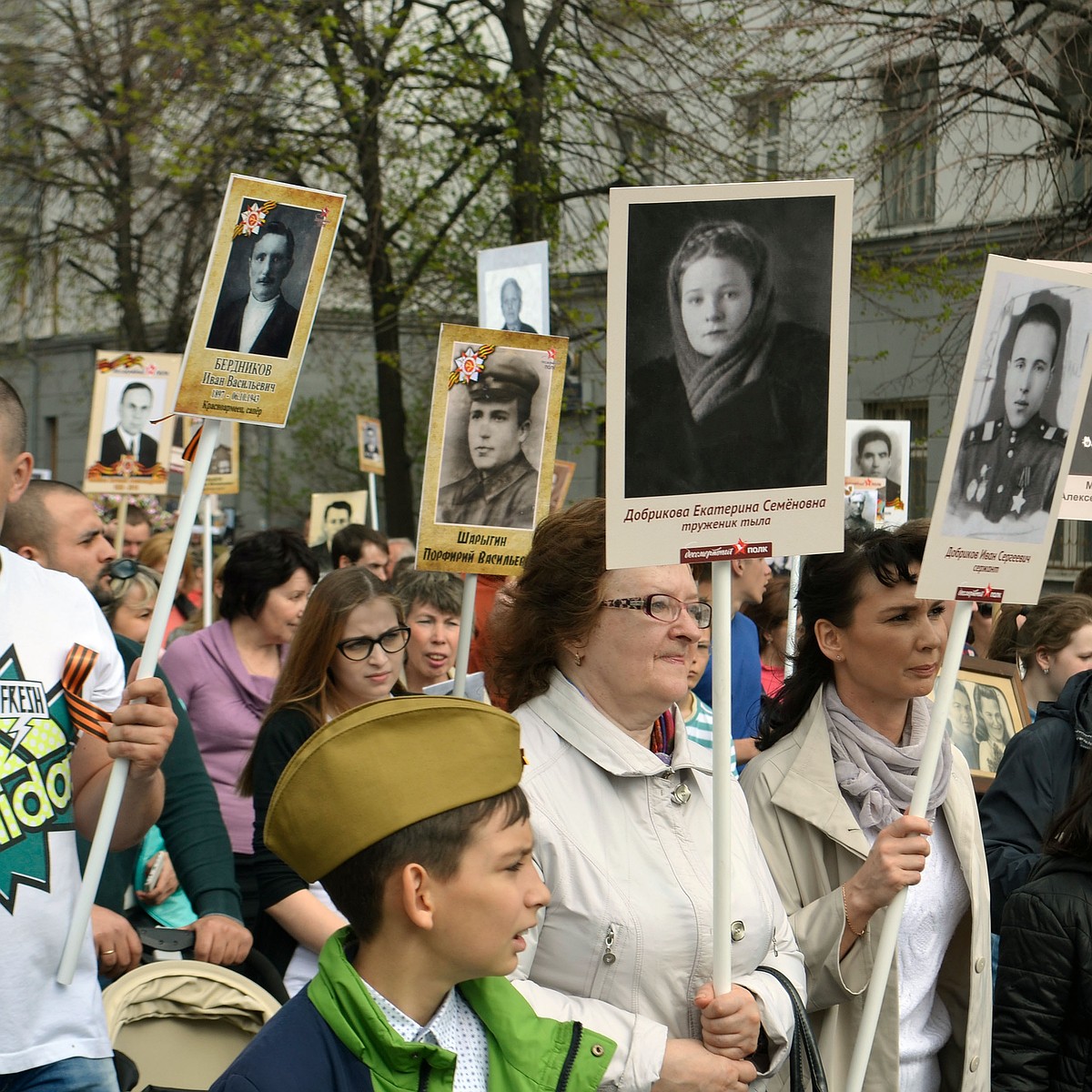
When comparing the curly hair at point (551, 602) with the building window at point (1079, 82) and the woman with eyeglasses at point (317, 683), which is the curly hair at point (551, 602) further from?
the building window at point (1079, 82)

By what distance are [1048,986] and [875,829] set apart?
0.47m

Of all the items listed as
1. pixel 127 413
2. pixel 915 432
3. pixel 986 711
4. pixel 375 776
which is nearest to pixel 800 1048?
pixel 375 776

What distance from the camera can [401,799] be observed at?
6.93 ft

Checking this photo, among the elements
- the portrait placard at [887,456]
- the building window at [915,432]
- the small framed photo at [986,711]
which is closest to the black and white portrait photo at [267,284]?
the small framed photo at [986,711]

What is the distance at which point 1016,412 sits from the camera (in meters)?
2.99

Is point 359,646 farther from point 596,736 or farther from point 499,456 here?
point 596,736

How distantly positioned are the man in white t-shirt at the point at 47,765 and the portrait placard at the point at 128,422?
5.93 meters

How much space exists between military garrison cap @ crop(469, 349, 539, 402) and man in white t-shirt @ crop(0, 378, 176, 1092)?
1.43 metres

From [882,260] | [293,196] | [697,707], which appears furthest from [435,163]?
[293,196]

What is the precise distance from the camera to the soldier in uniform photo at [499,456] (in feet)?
13.3

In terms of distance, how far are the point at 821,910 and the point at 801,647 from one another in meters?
0.68

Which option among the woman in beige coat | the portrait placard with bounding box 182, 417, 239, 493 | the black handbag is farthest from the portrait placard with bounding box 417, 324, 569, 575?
the portrait placard with bounding box 182, 417, 239, 493

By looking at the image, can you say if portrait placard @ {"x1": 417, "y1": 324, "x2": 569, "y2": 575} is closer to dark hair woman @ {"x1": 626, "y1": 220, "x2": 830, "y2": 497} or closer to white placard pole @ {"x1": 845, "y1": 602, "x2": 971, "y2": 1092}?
white placard pole @ {"x1": 845, "y1": 602, "x2": 971, "y2": 1092}

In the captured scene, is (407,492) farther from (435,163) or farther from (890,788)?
(890,788)
